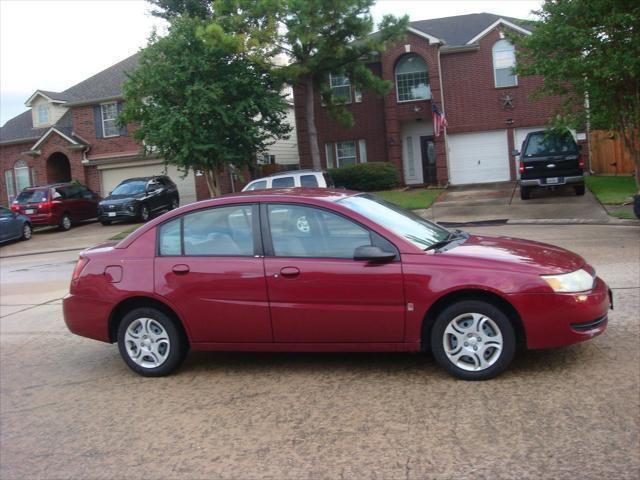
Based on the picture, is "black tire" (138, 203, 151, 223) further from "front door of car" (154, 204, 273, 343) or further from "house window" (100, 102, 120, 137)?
"front door of car" (154, 204, 273, 343)

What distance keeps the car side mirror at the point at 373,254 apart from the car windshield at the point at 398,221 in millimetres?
262

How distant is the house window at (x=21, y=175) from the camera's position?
34.4 meters

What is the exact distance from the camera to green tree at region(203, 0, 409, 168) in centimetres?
2219

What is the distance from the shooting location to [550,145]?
818 inches

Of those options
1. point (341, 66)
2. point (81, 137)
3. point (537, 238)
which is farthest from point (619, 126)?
point (81, 137)

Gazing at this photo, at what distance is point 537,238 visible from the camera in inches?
531

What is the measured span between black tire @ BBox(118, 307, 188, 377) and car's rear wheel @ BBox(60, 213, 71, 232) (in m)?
22.3

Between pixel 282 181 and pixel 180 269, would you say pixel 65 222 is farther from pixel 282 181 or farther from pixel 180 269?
pixel 180 269

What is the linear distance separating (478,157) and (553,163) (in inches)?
380

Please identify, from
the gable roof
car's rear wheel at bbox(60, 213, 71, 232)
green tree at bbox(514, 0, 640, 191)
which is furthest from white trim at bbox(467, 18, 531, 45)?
car's rear wheel at bbox(60, 213, 71, 232)

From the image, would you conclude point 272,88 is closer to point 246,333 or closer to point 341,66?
point 341,66

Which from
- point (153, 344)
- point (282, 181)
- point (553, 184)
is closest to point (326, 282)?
point (153, 344)

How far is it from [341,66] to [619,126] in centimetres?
1093

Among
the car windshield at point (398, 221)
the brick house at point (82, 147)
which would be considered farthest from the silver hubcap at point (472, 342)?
the brick house at point (82, 147)
